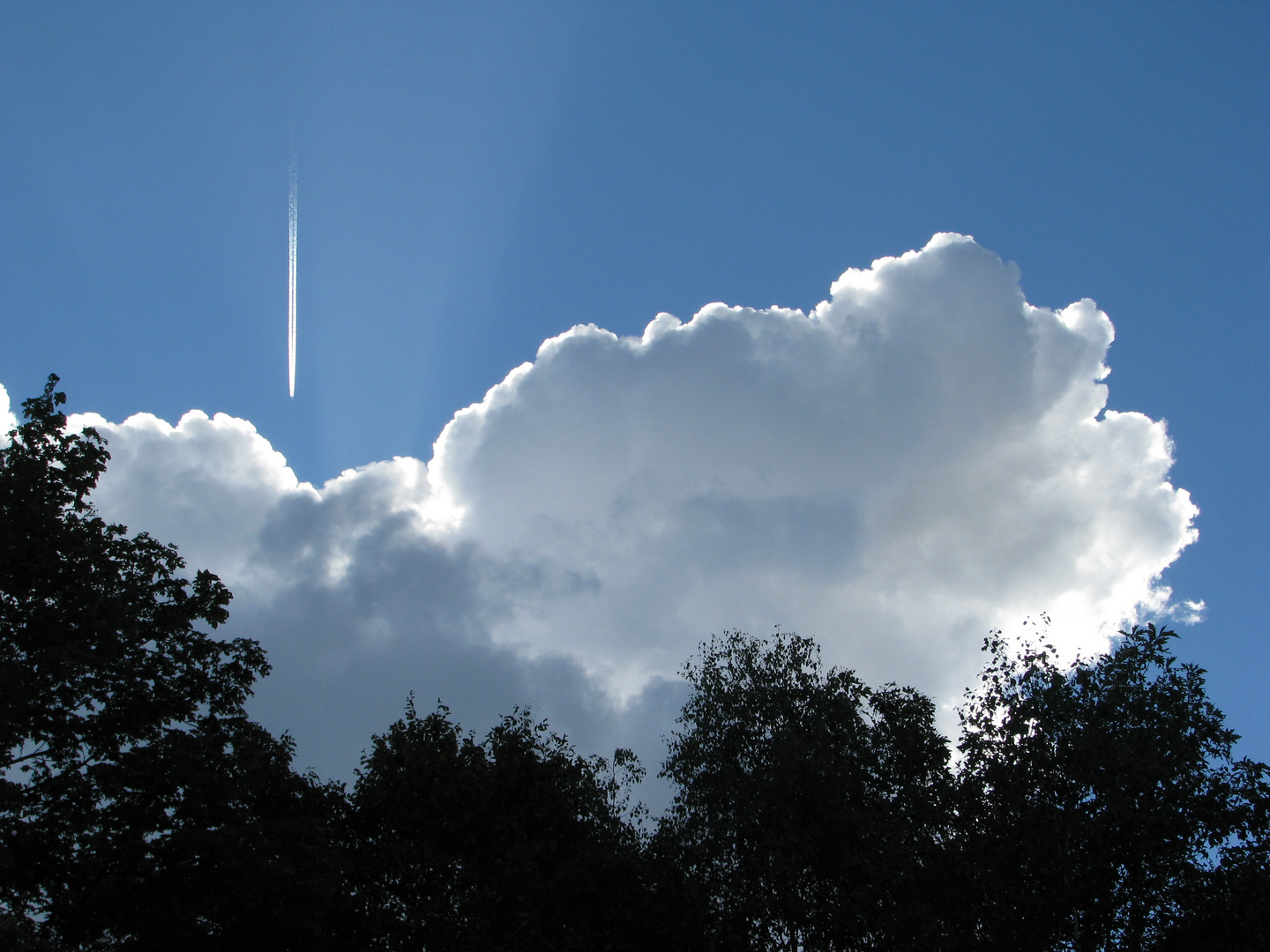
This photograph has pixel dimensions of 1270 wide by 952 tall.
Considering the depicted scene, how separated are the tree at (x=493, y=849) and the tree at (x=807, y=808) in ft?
8.68

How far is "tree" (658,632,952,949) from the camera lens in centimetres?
2564

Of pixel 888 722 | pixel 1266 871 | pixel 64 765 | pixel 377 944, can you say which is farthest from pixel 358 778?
pixel 1266 871

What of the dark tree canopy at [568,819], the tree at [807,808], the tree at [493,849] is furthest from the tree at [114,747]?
the tree at [807,808]

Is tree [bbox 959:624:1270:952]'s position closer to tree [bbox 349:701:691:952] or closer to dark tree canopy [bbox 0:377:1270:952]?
dark tree canopy [bbox 0:377:1270:952]

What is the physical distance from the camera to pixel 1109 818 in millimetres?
21625

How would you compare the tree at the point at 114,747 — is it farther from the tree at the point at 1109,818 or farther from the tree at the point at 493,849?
the tree at the point at 1109,818

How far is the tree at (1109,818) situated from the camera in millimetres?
21219

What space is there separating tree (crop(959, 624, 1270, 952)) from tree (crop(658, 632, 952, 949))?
211 cm

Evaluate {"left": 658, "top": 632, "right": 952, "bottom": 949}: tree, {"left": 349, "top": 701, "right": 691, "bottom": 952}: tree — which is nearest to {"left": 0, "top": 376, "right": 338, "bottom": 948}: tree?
{"left": 349, "top": 701, "right": 691, "bottom": 952}: tree

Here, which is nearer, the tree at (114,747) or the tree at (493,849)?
the tree at (114,747)

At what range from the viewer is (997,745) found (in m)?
25.3

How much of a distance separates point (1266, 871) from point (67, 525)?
33.8 metres

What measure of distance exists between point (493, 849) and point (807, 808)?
474 inches

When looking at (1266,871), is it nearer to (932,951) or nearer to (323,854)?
(932,951)
